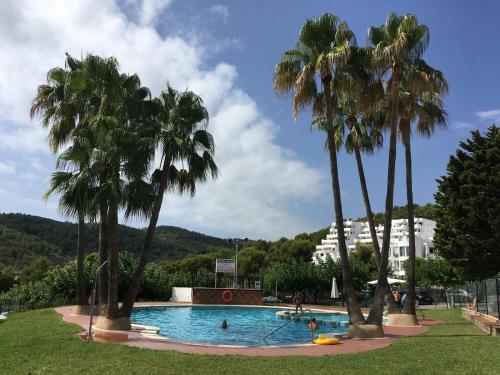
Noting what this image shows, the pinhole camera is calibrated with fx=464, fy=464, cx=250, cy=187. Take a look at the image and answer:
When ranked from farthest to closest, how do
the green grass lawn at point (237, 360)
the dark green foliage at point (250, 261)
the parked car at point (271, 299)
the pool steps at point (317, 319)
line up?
the dark green foliage at point (250, 261) → the parked car at point (271, 299) → the pool steps at point (317, 319) → the green grass lawn at point (237, 360)

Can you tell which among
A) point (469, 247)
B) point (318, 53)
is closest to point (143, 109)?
point (318, 53)

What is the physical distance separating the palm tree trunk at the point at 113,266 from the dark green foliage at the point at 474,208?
23114mm

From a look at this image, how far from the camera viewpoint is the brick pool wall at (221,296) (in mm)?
40375

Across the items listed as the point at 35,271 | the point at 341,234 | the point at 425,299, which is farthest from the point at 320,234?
the point at 341,234

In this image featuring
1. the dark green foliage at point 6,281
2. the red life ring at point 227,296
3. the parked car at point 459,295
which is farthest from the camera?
the dark green foliage at point 6,281

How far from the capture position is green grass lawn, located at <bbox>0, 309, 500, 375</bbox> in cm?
1044

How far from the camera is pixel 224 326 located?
83.5 feet

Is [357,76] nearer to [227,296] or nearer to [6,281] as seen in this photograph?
[227,296]

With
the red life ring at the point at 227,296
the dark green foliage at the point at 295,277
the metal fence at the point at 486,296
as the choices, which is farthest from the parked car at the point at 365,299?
the red life ring at the point at 227,296

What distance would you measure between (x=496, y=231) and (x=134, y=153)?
23.4 m

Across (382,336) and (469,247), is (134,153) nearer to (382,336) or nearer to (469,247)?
(382,336)

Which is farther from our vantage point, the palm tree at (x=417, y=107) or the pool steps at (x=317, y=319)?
the pool steps at (x=317, y=319)

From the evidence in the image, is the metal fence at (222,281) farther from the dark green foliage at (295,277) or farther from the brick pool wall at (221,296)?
the brick pool wall at (221,296)

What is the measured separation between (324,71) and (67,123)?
13516 mm
